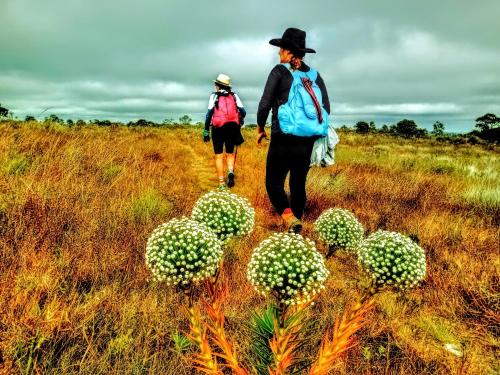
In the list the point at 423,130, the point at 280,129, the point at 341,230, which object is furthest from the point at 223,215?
the point at 423,130

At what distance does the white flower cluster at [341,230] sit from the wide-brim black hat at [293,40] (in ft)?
7.60

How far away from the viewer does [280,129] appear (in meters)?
3.70

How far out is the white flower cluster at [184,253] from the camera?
132 cm

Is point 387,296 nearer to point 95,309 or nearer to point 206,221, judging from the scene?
point 206,221

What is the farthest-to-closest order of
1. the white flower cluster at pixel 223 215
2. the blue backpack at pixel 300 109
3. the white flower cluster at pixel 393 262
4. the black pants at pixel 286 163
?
1. the black pants at pixel 286 163
2. the blue backpack at pixel 300 109
3. the white flower cluster at pixel 223 215
4. the white flower cluster at pixel 393 262

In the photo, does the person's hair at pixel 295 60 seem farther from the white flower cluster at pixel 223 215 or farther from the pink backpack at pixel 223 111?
the pink backpack at pixel 223 111

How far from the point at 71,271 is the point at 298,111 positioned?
2715mm

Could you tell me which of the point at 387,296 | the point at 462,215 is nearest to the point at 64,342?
the point at 387,296

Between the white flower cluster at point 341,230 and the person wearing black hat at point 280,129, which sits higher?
the person wearing black hat at point 280,129

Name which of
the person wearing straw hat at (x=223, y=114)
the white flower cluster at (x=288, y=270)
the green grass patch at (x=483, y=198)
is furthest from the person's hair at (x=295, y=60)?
the green grass patch at (x=483, y=198)

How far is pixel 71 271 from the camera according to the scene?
283cm

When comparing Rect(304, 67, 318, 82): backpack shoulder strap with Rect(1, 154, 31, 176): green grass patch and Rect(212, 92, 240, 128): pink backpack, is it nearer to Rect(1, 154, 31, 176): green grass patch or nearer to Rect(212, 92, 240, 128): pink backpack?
Rect(212, 92, 240, 128): pink backpack

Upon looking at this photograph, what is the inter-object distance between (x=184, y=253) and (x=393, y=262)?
2.99ft

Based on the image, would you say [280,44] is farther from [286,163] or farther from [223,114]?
[223,114]
